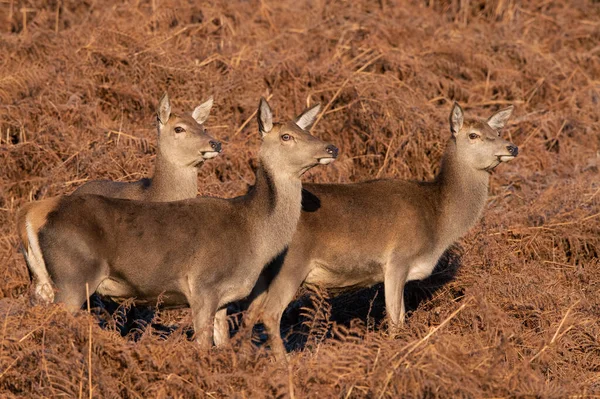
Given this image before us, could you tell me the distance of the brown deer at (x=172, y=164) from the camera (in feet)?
29.6

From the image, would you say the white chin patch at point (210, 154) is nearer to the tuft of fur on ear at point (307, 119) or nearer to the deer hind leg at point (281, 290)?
the tuft of fur on ear at point (307, 119)

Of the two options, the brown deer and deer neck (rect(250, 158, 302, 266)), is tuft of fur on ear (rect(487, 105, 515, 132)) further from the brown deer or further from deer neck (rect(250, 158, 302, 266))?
the brown deer

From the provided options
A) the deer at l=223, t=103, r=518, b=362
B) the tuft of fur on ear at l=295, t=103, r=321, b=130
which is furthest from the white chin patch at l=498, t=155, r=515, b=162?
the tuft of fur on ear at l=295, t=103, r=321, b=130

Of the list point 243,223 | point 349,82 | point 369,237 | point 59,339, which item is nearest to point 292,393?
point 59,339

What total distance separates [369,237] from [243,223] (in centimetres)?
122

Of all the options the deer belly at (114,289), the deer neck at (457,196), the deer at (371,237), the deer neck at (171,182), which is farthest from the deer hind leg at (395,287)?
the deer belly at (114,289)

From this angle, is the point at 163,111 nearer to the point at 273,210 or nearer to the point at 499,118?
the point at 273,210

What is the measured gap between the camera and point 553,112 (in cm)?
1312

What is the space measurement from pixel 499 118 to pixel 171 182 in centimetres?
329

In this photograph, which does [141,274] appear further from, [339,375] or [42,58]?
[42,58]

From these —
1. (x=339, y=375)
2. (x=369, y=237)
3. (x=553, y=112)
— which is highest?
(x=339, y=375)

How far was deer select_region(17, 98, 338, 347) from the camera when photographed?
269 inches

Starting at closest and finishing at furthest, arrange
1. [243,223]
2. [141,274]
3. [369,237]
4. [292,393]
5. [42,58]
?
[292,393]
[141,274]
[243,223]
[369,237]
[42,58]

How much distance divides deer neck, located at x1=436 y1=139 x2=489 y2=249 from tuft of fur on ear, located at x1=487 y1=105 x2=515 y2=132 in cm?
76
